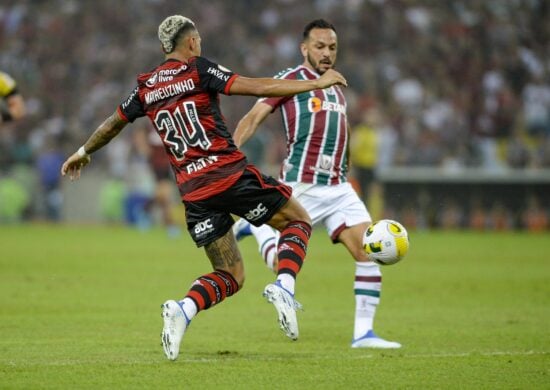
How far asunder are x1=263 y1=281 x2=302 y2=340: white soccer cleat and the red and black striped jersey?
828 mm

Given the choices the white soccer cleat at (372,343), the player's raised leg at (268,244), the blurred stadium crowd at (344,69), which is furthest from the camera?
the blurred stadium crowd at (344,69)

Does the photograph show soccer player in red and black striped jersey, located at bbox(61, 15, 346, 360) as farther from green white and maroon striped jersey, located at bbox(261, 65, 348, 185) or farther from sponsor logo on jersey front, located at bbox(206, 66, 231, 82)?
green white and maroon striped jersey, located at bbox(261, 65, 348, 185)

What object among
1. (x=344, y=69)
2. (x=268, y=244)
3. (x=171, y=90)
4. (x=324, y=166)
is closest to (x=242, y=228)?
(x=268, y=244)

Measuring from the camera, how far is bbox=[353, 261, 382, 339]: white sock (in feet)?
28.8

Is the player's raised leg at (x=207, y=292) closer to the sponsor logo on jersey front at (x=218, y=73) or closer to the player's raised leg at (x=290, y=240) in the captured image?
the player's raised leg at (x=290, y=240)

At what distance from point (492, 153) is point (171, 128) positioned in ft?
63.2

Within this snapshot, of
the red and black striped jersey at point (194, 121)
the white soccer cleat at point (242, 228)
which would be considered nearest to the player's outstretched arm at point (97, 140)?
the red and black striped jersey at point (194, 121)

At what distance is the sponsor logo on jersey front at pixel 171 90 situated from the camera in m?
7.43

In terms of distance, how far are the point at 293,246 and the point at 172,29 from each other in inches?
68.1

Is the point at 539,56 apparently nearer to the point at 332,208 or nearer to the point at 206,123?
the point at 332,208

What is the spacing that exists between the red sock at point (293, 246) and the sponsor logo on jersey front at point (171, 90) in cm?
126

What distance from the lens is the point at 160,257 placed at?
17875 mm

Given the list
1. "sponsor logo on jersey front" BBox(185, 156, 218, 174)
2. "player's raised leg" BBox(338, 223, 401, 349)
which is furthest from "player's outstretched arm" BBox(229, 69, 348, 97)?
"player's raised leg" BBox(338, 223, 401, 349)

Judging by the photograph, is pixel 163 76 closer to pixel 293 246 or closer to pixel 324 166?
pixel 293 246
